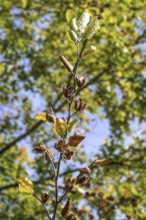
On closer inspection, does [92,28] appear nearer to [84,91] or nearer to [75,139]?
[75,139]

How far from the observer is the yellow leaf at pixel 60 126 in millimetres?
1471

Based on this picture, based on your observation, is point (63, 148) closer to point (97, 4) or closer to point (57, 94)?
point (97, 4)

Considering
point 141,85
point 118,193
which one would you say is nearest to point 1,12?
point 141,85

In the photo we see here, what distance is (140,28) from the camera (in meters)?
6.39

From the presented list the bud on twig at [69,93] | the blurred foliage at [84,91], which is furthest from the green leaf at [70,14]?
the blurred foliage at [84,91]

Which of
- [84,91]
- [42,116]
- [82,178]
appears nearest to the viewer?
[82,178]

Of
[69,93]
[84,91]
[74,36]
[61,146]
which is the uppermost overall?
[74,36]

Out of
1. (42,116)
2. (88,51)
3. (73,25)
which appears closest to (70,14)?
(73,25)

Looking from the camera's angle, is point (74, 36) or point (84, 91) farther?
point (84, 91)

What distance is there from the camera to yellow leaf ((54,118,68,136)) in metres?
1.47

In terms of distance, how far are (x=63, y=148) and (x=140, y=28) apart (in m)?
5.34

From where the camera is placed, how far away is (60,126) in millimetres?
1476

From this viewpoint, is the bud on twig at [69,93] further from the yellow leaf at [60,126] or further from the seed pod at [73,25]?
the seed pod at [73,25]

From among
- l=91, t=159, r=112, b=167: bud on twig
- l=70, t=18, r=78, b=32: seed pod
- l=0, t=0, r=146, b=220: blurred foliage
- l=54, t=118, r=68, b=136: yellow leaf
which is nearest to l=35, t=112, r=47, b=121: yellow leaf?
l=54, t=118, r=68, b=136: yellow leaf
